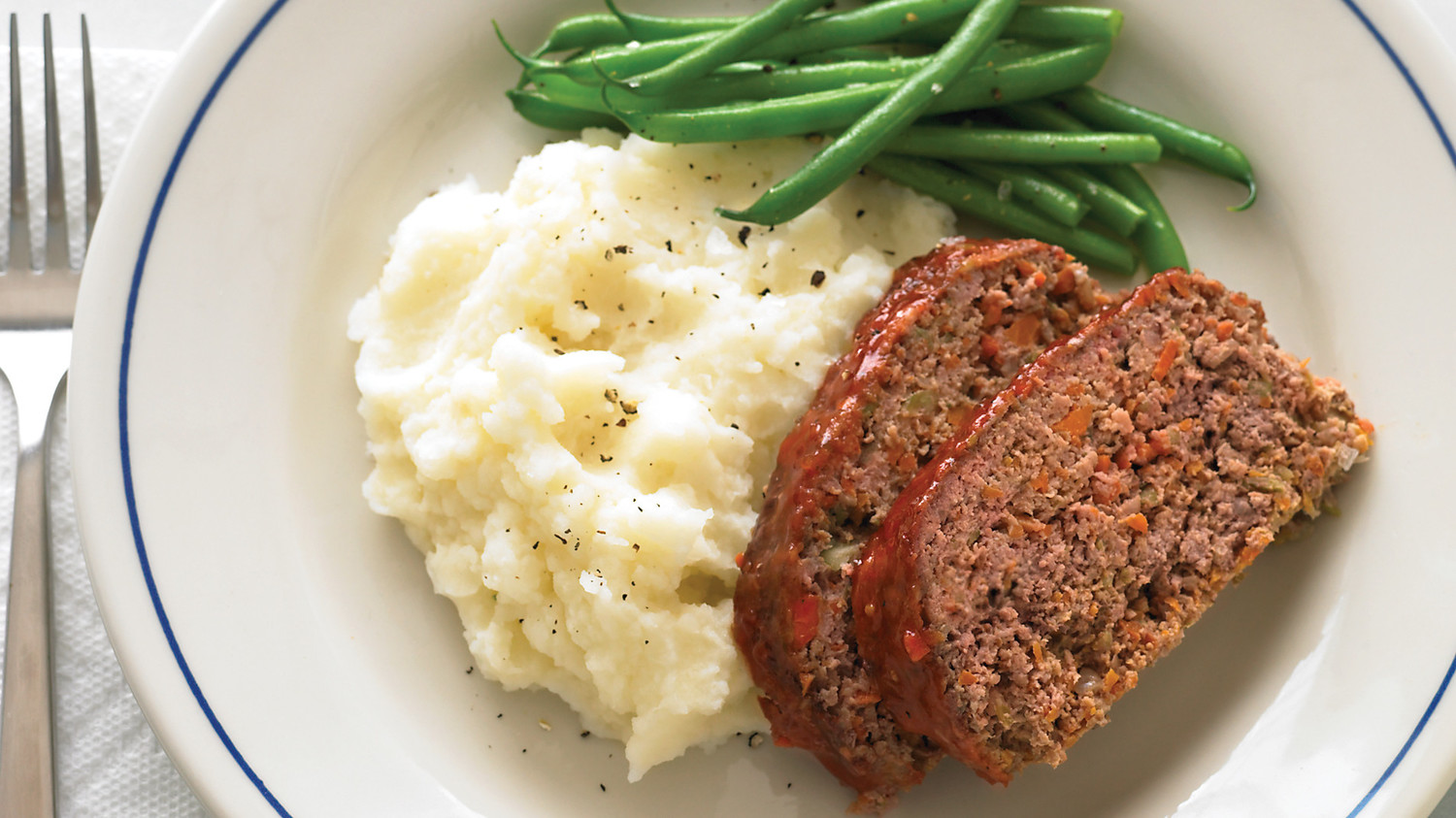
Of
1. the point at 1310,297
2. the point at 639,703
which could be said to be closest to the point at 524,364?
the point at 639,703

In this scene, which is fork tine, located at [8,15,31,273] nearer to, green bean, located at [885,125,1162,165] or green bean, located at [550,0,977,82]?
green bean, located at [550,0,977,82]

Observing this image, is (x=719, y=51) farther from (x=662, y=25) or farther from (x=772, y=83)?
(x=662, y=25)

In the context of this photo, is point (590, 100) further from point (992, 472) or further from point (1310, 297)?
point (1310, 297)

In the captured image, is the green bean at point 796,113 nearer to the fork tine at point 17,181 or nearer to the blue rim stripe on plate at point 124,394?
the blue rim stripe on plate at point 124,394

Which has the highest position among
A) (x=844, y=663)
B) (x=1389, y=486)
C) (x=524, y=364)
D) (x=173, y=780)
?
(x=1389, y=486)

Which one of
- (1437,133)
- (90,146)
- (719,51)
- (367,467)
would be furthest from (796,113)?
(90,146)

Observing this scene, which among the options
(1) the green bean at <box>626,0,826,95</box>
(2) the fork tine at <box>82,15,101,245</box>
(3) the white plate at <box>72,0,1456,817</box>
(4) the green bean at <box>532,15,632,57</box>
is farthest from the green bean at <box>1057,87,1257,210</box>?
(2) the fork tine at <box>82,15,101,245</box>

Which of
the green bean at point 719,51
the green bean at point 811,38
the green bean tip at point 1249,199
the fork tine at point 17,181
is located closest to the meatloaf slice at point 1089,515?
the green bean tip at point 1249,199
